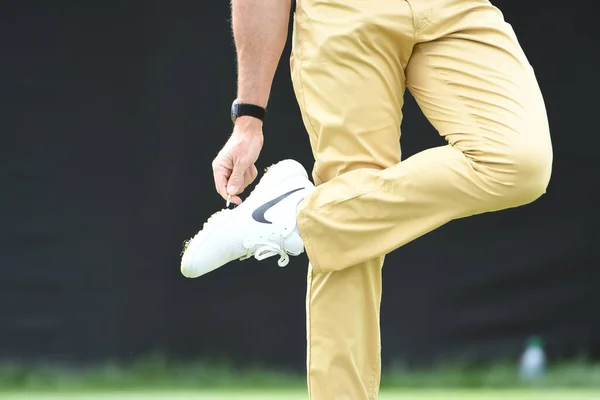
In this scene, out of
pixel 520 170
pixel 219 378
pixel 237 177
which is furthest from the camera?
pixel 219 378

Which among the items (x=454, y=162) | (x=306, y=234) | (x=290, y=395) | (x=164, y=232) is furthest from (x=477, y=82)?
(x=164, y=232)

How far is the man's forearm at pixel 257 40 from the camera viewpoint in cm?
213

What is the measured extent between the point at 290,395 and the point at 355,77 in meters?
1.96

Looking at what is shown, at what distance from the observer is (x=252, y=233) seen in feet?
6.56

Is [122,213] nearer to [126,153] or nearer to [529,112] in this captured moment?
[126,153]

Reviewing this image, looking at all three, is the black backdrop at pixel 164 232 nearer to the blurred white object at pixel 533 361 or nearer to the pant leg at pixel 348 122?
the blurred white object at pixel 533 361

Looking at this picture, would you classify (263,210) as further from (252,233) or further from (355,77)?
(355,77)

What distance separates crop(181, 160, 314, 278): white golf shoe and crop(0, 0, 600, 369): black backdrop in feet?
6.71

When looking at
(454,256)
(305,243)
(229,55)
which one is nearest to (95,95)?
(229,55)

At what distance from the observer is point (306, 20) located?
2.05 meters

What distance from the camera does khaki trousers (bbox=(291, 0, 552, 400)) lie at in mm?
1904

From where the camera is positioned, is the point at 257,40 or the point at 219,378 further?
the point at 219,378

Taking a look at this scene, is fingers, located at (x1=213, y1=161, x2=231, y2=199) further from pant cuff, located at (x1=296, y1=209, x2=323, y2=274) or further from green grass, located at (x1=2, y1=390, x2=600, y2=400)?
green grass, located at (x1=2, y1=390, x2=600, y2=400)

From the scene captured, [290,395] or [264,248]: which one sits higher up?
[264,248]
